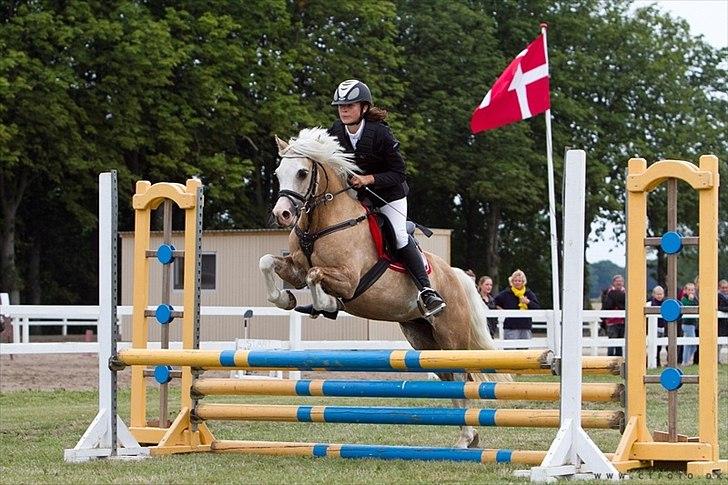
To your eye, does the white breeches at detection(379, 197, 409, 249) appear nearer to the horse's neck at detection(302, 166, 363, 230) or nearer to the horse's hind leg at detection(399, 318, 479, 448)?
the horse's neck at detection(302, 166, 363, 230)

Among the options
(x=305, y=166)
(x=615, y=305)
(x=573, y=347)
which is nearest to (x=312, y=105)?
(x=615, y=305)

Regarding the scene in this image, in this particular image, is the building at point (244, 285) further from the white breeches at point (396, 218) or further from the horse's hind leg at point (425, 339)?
the white breeches at point (396, 218)

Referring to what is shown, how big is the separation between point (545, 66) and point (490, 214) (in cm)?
2355

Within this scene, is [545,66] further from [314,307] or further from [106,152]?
[106,152]

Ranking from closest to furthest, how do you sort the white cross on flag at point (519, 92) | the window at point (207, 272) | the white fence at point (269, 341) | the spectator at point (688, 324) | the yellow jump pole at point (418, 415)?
1. the yellow jump pole at point (418, 415)
2. the white fence at point (269, 341)
3. the white cross on flag at point (519, 92)
4. the spectator at point (688, 324)
5. the window at point (207, 272)

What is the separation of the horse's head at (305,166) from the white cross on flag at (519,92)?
10.9 meters

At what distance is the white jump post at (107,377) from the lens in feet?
28.3

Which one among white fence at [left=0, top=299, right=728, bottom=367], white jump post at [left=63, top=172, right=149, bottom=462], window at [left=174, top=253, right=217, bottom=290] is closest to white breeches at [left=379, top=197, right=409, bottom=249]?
white jump post at [left=63, top=172, right=149, bottom=462]

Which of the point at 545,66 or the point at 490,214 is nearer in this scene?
the point at 545,66

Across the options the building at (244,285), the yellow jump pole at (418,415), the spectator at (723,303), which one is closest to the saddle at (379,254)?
the yellow jump pole at (418,415)

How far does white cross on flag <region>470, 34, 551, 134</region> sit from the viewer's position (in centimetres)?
1988

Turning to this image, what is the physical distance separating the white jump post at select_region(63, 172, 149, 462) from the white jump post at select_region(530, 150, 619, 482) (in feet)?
9.90

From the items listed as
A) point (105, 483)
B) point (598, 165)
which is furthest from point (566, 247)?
point (598, 165)

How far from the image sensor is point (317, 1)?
36.8 metres
